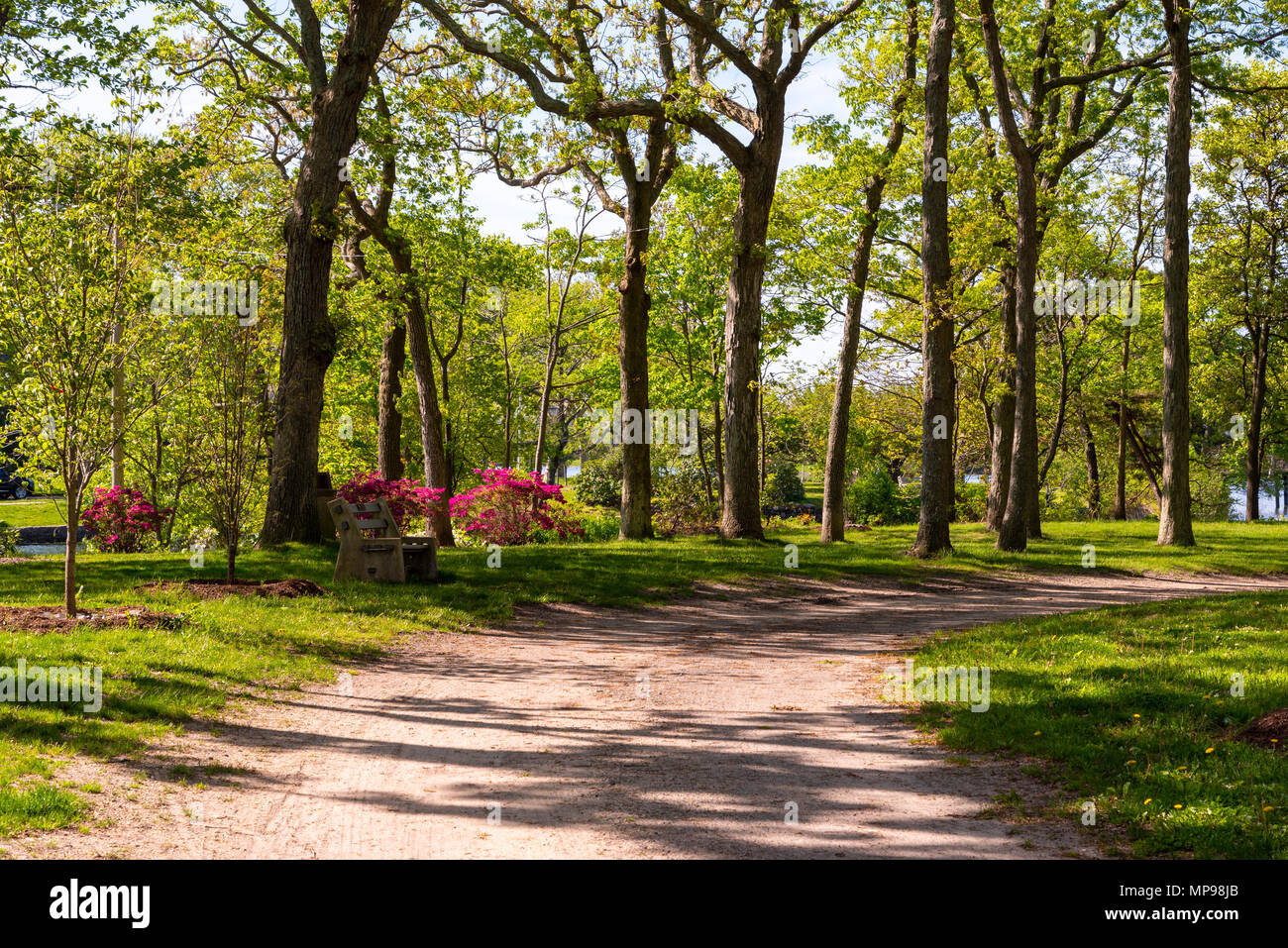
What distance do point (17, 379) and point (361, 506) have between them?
206 inches

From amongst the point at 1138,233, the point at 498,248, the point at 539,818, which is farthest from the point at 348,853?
the point at 1138,233

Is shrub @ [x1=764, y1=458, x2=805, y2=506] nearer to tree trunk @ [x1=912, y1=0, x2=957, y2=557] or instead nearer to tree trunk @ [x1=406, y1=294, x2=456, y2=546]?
tree trunk @ [x1=406, y1=294, x2=456, y2=546]

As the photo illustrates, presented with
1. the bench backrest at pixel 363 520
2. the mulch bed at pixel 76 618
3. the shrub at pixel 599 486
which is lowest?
the mulch bed at pixel 76 618

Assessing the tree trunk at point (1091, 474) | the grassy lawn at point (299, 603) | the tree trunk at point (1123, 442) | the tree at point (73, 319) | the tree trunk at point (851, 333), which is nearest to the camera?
the grassy lawn at point (299, 603)

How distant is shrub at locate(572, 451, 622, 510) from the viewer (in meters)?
40.3

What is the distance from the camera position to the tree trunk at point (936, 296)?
19703 millimetres

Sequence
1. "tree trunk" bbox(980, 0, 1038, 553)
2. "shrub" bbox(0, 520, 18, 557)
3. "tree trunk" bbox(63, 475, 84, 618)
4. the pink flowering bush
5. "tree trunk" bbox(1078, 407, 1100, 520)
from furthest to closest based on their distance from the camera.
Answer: "tree trunk" bbox(1078, 407, 1100, 520), the pink flowering bush, "shrub" bbox(0, 520, 18, 557), "tree trunk" bbox(980, 0, 1038, 553), "tree trunk" bbox(63, 475, 84, 618)

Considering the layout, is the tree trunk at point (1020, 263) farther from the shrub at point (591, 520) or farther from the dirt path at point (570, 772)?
the dirt path at point (570, 772)

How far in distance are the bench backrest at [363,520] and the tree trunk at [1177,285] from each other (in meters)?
16.7

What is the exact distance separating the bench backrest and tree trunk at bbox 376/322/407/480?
10.2 metres

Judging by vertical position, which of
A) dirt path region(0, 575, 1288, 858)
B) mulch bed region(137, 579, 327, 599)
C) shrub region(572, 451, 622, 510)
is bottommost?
dirt path region(0, 575, 1288, 858)

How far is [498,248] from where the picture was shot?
2819 centimetres

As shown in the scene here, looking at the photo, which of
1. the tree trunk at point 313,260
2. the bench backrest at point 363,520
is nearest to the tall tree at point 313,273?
the tree trunk at point 313,260

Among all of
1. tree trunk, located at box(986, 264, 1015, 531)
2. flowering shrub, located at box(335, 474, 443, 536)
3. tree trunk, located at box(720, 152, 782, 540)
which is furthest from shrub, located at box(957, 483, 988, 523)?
flowering shrub, located at box(335, 474, 443, 536)
